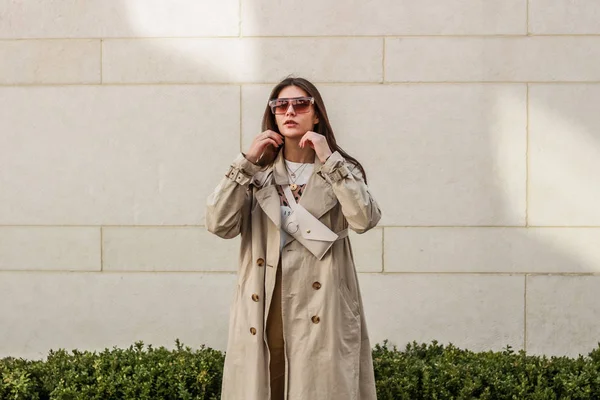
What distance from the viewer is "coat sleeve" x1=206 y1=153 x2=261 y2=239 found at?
379cm

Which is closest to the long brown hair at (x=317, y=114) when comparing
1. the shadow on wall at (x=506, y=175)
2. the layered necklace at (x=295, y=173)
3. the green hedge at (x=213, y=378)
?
the layered necklace at (x=295, y=173)

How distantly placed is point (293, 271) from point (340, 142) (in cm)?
266

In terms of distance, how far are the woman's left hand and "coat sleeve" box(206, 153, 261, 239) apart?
0.25 metres

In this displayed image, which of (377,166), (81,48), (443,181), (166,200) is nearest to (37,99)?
(81,48)

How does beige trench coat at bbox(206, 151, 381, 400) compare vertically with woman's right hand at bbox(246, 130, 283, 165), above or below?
below

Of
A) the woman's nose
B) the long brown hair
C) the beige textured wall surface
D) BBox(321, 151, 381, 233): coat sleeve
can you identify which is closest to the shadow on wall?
the beige textured wall surface

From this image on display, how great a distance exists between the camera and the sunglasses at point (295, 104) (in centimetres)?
388

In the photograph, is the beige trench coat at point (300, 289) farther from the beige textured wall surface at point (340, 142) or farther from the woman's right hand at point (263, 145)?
the beige textured wall surface at point (340, 142)

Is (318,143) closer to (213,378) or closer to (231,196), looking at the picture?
(231,196)

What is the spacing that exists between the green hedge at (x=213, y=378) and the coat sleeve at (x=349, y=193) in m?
1.77

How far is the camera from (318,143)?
379 cm

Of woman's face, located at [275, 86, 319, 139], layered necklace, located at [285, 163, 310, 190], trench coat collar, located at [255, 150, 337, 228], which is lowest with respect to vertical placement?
trench coat collar, located at [255, 150, 337, 228]

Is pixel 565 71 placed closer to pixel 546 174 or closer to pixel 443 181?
pixel 546 174

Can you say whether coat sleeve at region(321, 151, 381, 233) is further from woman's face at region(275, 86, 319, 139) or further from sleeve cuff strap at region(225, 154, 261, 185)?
sleeve cuff strap at region(225, 154, 261, 185)
